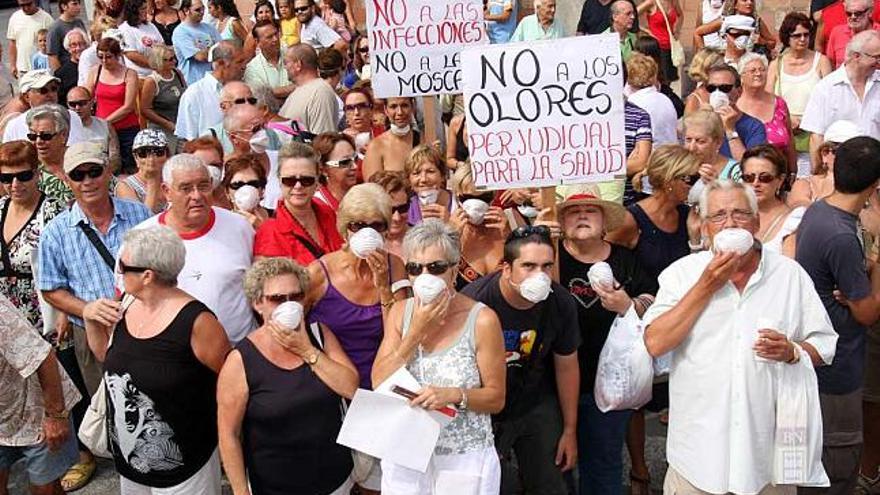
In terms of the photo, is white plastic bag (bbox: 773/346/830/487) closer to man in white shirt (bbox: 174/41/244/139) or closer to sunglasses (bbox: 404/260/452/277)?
sunglasses (bbox: 404/260/452/277)

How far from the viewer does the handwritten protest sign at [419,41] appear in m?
6.79

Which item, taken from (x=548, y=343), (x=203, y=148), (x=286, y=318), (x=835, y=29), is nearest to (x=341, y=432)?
(x=286, y=318)

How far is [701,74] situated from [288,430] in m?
5.17

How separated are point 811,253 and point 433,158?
2.30 metres

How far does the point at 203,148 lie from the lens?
256 inches

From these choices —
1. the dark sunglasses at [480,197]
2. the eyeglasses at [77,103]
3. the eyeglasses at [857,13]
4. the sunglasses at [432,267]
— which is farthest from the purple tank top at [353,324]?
the eyeglasses at [857,13]

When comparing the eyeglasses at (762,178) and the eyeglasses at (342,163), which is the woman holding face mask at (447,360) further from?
the eyeglasses at (342,163)

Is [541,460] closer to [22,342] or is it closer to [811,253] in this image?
[811,253]

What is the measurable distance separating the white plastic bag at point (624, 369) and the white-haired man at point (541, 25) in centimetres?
698

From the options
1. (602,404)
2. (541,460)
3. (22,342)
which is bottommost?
(541,460)

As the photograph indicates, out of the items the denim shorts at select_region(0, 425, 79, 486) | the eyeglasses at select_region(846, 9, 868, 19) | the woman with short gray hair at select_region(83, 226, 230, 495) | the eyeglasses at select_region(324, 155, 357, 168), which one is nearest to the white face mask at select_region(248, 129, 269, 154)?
the eyeglasses at select_region(324, 155, 357, 168)

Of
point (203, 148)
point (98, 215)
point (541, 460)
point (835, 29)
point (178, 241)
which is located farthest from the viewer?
point (835, 29)

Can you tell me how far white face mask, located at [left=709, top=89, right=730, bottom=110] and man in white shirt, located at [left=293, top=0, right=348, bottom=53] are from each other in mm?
4953

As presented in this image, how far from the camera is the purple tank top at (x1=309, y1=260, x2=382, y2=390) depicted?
460 cm
